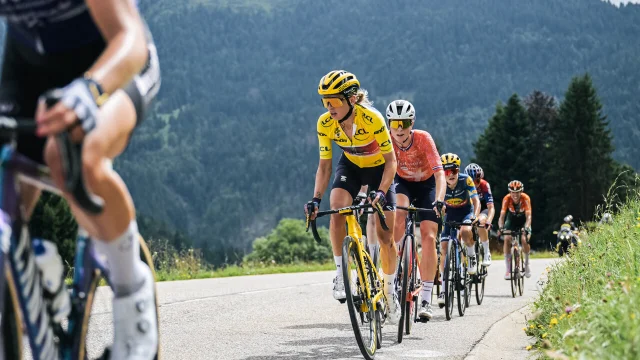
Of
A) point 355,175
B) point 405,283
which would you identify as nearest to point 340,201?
→ point 355,175

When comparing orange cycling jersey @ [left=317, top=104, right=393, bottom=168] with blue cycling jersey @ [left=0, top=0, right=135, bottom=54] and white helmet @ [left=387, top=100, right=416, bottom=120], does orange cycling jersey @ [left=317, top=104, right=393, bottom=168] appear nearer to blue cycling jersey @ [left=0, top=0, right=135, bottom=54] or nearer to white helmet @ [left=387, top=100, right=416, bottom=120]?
white helmet @ [left=387, top=100, right=416, bottom=120]

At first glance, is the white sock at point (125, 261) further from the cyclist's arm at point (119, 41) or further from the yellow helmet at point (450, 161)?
the yellow helmet at point (450, 161)

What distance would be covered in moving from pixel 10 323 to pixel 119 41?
0.89 metres

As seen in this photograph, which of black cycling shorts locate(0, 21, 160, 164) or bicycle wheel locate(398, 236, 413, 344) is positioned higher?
black cycling shorts locate(0, 21, 160, 164)

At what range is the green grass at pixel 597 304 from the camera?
3553 mm

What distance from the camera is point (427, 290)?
9.33 m

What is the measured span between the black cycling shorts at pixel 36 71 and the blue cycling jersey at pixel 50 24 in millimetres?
33

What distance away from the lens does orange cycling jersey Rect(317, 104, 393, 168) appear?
7840 millimetres

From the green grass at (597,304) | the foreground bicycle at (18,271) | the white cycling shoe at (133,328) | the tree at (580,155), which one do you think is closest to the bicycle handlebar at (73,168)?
the foreground bicycle at (18,271)

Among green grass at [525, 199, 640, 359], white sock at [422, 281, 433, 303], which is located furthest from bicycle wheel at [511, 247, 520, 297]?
white sock at [422, 281, 433, 303]

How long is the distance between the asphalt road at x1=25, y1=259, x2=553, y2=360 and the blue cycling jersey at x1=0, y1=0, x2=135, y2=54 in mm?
862

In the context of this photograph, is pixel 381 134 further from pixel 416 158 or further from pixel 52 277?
pixel 52 277

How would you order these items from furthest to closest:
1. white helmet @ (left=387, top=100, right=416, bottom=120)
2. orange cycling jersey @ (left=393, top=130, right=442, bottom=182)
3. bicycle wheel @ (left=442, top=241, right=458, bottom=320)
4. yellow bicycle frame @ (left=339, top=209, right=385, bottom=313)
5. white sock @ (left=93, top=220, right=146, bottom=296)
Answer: bicycle wheel @ (left=442, top=241, right=458, bottom=320) → orange cycling jersey @ (left=393, top=130, right=442, bottom=182) → white helmet @ (left=387, top=100, right=416, bottom=120) → yellow bicycle frame @ (left=339, top=209, right=385, bottom=313) → white sock @ (left=93, top=220, right=146, bottom=296)

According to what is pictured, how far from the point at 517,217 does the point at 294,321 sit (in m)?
9.69
